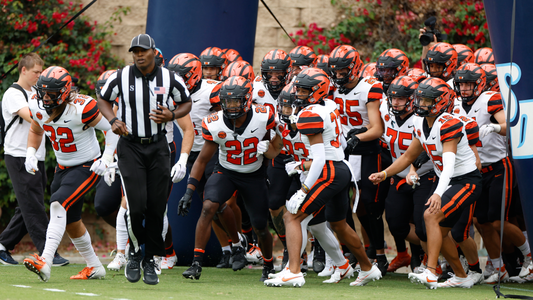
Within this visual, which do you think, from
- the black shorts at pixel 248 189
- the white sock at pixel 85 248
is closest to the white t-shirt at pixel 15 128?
the white sock at pixel 85 248

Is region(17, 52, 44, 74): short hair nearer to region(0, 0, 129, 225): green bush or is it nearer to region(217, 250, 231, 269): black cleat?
region(0, 0, 129, 225): green bush

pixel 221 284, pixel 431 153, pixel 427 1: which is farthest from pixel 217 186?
pixel 427 1

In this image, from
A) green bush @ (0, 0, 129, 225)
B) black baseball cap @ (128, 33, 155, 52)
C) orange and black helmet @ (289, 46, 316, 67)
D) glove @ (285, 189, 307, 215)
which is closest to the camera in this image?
black baseball cap @ (128, 33, 155, 52)

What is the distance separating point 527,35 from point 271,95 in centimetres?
255

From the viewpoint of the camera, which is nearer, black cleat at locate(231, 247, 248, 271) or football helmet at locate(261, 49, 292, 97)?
black cleat at locate(231, 247, 248, 271)

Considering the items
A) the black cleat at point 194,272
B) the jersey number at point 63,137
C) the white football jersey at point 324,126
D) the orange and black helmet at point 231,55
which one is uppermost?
the orange and black helmet at point 231,55

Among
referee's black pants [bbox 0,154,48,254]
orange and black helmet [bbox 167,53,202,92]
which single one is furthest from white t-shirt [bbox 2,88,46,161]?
orange and black helmet [bbox 167,53,202,92]

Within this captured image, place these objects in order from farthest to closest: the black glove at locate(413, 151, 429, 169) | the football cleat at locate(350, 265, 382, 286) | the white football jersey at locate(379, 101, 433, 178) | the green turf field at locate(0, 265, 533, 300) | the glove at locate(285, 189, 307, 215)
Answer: the white football jersey at locate(379, 101, 433, 178) < the black glove at locate(413, 151, 429, 169) < the football cleat at locate(350, 265, 382, 286) < the glove at locate(285, 189, 307, 215) < the green turf field at locate(0, 265, 533, 300)

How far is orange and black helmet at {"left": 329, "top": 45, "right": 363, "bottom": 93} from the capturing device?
652 centimetres

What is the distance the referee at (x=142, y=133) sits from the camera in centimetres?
497

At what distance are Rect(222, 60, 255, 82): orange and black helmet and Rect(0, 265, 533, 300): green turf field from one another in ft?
6.51

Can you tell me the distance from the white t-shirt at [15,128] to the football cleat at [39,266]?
204cm

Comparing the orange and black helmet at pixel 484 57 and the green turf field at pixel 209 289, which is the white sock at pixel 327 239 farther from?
the orange and black helmet at pixel 484 57

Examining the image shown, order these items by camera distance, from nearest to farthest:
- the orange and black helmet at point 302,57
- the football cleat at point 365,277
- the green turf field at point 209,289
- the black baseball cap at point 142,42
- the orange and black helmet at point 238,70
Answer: the green turf field at point 209,289, the black baseball cap at point 142,42, the football cleat at point 365,277, the orange and black helmet at point 238,70, the orange and black helmet at point 302,57
